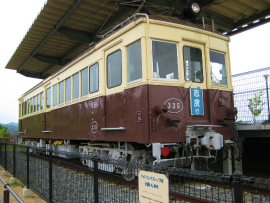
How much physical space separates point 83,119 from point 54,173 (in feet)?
8.30

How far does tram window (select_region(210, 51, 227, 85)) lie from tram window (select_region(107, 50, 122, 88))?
7.23 ft

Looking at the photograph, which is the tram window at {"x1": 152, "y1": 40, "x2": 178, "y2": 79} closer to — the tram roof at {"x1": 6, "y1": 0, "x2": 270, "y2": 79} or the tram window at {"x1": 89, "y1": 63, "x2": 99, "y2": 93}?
the tram window at {"x1": 89, "y1": 63, "x2": 99, "y2": 93}

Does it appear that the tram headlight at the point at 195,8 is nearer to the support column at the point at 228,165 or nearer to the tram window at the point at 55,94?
the support column at the point at 228,165

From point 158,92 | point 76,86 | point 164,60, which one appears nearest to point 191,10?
point 164,60

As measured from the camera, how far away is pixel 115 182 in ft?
11.6

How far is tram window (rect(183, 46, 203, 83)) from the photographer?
591cm

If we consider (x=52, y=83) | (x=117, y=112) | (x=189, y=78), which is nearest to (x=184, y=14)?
(x=189, y=78)

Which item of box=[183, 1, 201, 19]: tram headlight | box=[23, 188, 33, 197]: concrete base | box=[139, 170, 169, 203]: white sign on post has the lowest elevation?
box=[23, 188, 33, 197]: concrete base

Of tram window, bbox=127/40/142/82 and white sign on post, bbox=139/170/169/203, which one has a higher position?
tram window, bbox=127/40/142/82

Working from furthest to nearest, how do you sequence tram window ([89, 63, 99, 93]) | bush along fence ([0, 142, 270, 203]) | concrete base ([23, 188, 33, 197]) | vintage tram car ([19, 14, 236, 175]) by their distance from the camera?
1. tram window ([89, 63, 99, 93])
2. concrete base ([23, 188, 33, 197])
3. vintage tram car ([19, 14, 236, 175])
4. bush along fence ([0, 142, 270, 203])

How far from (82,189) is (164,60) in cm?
Result: 301

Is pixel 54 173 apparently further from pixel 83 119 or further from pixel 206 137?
pixel 206 137

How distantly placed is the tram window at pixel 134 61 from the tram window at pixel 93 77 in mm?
1533

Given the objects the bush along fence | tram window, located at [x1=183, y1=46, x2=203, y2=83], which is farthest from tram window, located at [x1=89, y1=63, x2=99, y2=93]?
tram window, located at [x1=183, y1=46, x2=203, y2=83]
